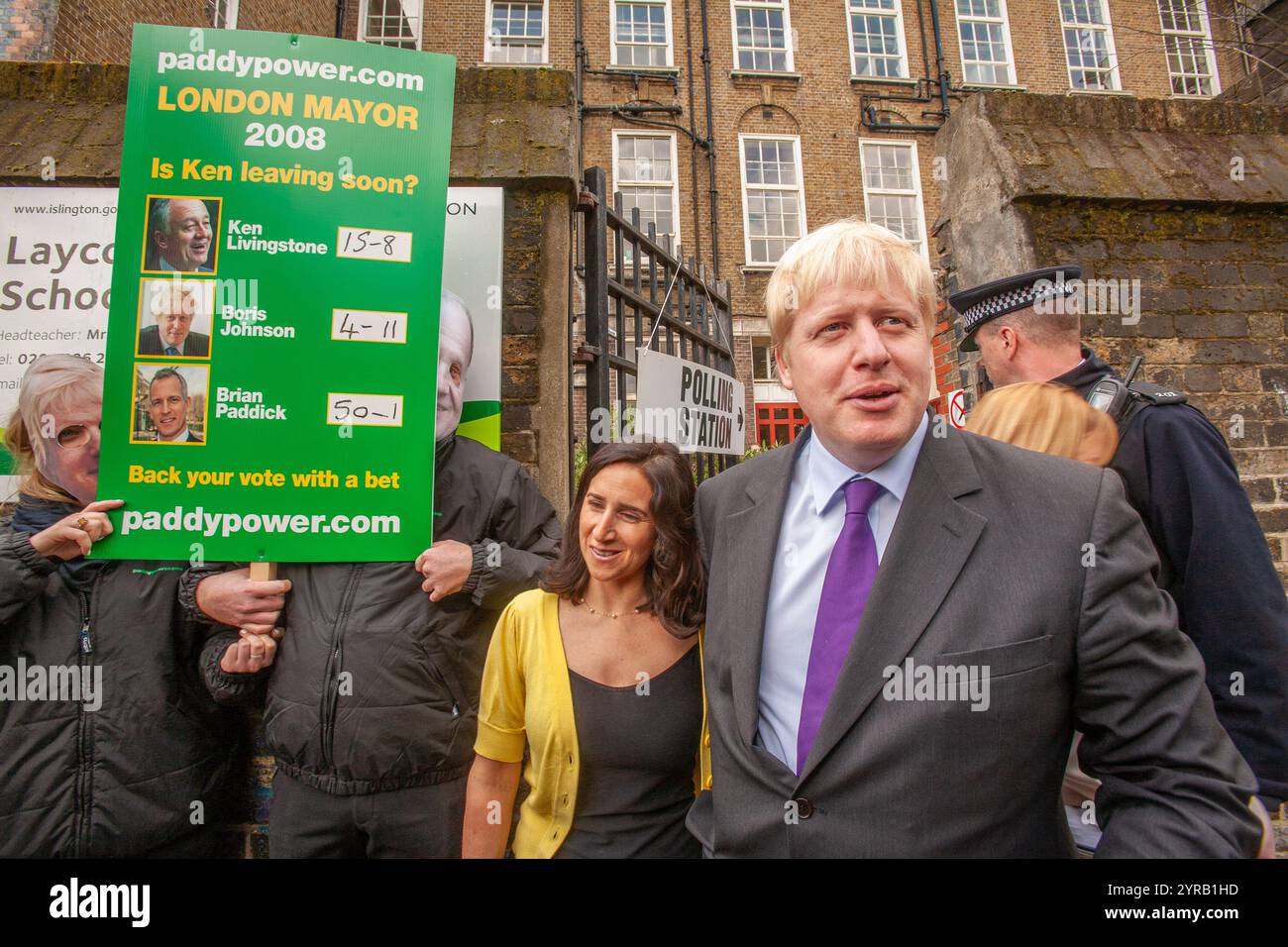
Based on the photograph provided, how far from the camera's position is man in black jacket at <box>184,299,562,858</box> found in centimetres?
193

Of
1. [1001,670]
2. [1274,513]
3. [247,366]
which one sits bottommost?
[1001,670]

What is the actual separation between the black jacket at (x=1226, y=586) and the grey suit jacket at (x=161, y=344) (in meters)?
2.81

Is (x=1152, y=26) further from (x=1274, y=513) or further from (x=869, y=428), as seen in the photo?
(x=869, y=428)

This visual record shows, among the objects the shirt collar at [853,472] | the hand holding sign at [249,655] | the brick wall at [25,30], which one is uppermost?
the brick wall at [25,30]

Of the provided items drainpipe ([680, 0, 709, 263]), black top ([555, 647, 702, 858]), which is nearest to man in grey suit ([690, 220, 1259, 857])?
black top ([555, 647, 702, 858])

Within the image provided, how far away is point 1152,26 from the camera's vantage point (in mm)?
15797

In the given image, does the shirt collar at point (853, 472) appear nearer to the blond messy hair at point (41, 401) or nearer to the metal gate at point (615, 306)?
the metal gate at point (615, 306)

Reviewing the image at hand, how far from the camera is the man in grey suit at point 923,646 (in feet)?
3.85

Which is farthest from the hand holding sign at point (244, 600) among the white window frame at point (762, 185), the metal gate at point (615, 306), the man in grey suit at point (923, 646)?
the white window frame at point (762, 185)

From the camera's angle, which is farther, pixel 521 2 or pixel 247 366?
pixel 521 2

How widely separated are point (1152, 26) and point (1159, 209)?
18.9m

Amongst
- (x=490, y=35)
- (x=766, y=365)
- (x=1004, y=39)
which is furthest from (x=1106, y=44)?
(x=490, y=35)

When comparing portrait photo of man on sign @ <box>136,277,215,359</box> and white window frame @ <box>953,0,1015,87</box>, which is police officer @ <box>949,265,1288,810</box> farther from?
white window frame @ <box>953,0,1015,87</box>

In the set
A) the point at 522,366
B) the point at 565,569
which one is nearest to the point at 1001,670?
the point at 565,569
